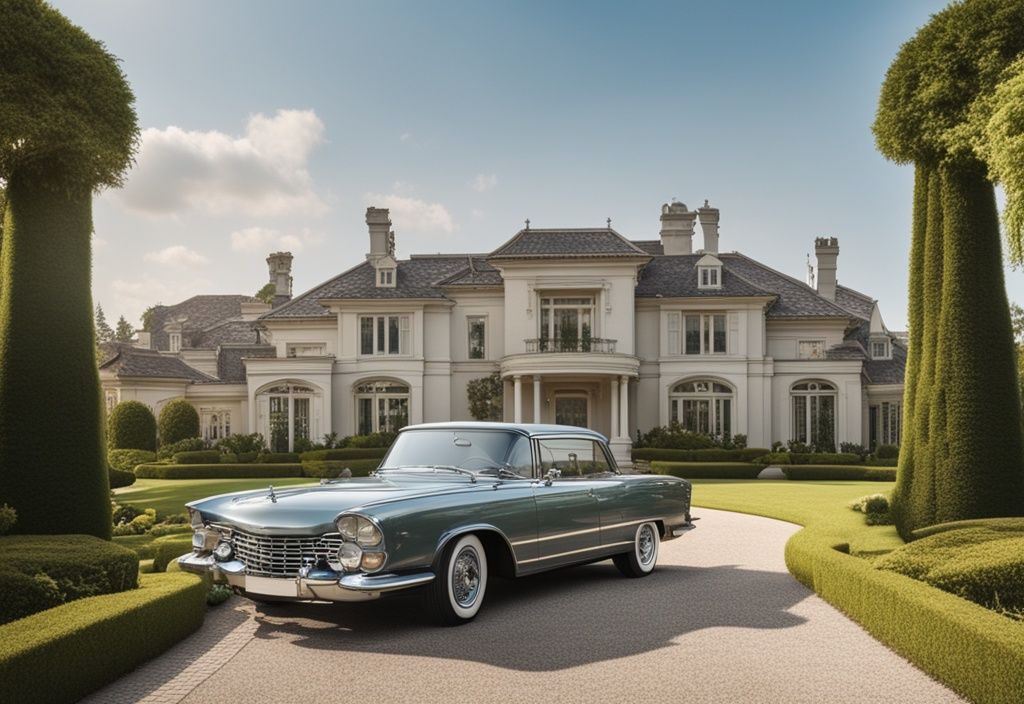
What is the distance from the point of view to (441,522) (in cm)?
703

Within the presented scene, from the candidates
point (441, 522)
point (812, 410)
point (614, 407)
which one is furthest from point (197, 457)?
point (441, 522)

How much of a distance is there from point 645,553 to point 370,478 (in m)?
3.36

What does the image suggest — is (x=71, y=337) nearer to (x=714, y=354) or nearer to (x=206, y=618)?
(x=206, y=618)

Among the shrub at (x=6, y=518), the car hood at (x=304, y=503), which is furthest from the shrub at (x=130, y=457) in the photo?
the car hood at (x=304, y=503)

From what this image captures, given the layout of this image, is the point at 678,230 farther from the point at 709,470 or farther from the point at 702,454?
→ the point at 709,470

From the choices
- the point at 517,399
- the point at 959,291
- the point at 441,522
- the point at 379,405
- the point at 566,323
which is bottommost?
the point at 441,522

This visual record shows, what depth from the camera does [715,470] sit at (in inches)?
1182

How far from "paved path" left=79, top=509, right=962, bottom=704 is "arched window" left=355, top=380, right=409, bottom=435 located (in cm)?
2845

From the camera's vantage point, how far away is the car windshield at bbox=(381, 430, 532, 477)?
841cm

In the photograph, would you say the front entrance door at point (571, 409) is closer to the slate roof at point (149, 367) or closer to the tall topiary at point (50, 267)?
the slate roof at point (149, 367)

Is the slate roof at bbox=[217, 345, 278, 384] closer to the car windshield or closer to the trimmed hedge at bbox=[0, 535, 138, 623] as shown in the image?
the car windshield

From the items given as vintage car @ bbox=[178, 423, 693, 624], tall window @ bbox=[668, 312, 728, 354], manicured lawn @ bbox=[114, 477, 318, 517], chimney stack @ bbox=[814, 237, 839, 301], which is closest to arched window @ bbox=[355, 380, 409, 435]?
manicured lawn @ bbox=[114, 477, 318, 517]

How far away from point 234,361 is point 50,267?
35410 mm

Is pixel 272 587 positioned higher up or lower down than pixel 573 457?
lower down
